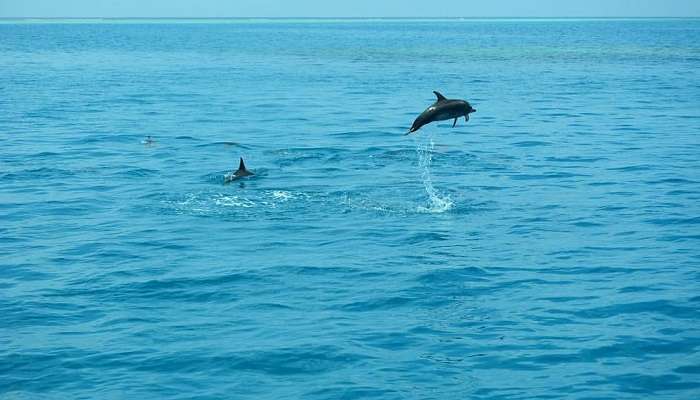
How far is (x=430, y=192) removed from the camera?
89.0 ft

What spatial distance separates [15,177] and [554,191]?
1830 cm

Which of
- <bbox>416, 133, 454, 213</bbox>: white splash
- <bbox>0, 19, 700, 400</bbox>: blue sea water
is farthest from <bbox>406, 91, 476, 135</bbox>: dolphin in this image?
<bbox>416, 133, 454, 213</bbox>: white splash

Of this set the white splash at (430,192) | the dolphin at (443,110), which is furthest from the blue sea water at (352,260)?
the dolphin at (443,110)

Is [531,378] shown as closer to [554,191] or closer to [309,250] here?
[309,250]

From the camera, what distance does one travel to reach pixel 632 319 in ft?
54.1

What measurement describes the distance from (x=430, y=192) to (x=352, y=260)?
284 inches

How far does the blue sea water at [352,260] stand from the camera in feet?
→ 47.2

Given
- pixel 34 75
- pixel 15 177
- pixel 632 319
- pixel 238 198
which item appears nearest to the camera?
pixel 632 319

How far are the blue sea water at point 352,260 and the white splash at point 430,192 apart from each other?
17 centimetres

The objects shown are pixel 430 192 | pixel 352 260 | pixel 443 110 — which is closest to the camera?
pixel 352 260

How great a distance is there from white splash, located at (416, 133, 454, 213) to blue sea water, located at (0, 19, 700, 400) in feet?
0.57

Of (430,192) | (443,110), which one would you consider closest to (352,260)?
(443,110)

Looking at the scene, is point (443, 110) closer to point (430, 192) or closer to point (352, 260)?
point (352, 260)

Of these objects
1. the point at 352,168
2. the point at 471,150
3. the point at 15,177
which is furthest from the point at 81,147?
the point at 471,150
